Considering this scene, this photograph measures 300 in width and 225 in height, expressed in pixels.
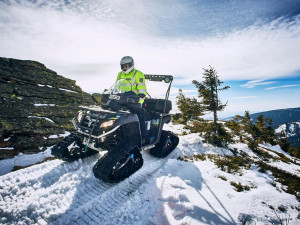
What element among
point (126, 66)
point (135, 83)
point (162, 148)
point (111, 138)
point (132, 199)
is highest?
point (126, 66)

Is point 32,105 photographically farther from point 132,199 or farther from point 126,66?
point 132,199

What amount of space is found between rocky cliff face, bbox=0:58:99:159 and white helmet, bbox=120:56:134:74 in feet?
5.49

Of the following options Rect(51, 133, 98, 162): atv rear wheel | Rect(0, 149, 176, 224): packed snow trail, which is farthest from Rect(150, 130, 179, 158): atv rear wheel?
Rect(51, 133, 98, 162): atv rear wheel

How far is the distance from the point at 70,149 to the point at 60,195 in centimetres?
175

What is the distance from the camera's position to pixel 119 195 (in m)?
3.31

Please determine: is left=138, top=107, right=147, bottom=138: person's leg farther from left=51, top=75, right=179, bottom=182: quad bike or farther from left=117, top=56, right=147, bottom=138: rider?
left=51, top=75, right=179, bottom=182: quad bike

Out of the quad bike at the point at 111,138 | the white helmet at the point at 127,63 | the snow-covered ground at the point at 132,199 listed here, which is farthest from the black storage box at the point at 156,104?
the snow-covered ground at the point at 132,199

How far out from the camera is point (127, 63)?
15.5ft

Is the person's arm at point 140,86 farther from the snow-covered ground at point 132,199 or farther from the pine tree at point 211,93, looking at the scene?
the pine tree at point 211,93

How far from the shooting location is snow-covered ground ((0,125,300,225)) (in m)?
2.58

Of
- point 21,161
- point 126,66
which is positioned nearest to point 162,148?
point 126,66

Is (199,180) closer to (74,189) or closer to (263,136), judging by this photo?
(74,189)

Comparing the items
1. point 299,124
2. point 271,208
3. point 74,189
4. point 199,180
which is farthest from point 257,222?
point 299,124

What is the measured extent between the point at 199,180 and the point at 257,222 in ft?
5.29
